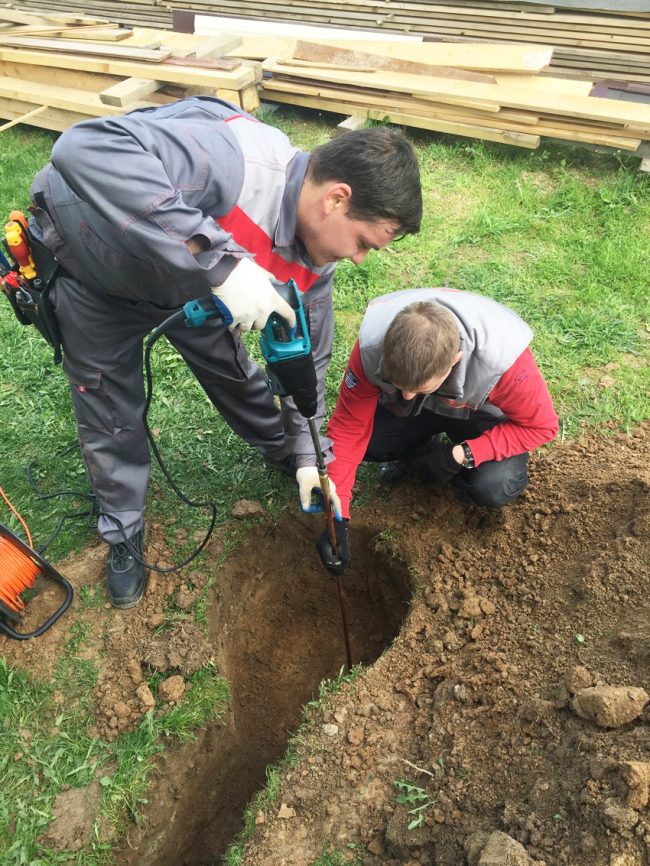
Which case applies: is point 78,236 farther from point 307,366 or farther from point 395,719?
point 395,719

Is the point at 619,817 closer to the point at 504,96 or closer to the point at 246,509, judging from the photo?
the point at 246,509

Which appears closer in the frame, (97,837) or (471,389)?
(97,837)

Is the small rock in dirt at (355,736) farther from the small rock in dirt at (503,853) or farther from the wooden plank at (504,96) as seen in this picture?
the wooden plank at (504,96)

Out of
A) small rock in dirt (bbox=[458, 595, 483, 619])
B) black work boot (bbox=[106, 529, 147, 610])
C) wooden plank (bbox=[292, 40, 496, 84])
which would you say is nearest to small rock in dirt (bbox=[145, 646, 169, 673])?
black work boot (bbox=[106, 529, 147, 610])

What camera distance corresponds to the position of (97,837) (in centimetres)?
239

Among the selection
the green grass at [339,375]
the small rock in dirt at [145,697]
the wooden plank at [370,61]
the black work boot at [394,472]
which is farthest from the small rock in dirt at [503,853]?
the wooden plank at [370,61]

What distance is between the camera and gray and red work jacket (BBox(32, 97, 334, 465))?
6.29 ft

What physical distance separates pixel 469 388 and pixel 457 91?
12.3 feet

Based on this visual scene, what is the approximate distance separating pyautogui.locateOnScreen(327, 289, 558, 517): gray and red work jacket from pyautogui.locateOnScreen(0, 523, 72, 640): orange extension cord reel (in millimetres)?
1307

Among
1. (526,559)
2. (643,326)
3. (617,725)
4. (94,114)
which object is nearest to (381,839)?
(617,725)

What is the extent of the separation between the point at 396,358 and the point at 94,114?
5.10 metres

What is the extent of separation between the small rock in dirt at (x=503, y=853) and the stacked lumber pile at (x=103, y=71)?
5650 mm

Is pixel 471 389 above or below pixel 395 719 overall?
above

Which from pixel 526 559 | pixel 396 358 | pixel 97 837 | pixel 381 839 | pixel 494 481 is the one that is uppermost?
pixel 396 358
